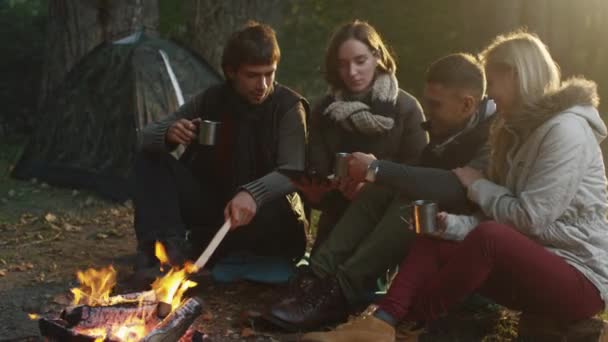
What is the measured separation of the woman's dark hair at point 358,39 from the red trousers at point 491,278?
1320mm

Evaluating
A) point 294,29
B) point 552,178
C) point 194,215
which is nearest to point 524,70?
point 552,178

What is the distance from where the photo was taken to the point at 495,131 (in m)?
3.78

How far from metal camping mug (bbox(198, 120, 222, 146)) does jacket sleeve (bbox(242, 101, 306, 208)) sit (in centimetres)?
31

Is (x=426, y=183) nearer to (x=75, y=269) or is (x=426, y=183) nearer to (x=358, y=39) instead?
(x=358, y=39)

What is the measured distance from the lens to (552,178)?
346 centimetres

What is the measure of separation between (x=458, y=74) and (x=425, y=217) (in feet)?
2.64

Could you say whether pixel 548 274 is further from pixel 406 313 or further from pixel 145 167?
pixel 145 167

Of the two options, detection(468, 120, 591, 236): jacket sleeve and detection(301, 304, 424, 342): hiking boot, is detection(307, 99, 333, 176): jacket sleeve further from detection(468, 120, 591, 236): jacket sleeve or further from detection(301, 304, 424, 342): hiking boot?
detection(468, 120, 591, 236): jacket sleeve

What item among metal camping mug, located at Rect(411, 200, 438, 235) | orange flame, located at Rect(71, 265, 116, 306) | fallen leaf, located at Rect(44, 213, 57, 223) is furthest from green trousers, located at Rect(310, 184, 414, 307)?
fallen leaf, located at Rect(44, 213, 57, 223)

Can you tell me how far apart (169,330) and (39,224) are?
3.46 metres

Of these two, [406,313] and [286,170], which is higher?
[286,170]

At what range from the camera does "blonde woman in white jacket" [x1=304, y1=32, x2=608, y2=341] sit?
3484 millimetres

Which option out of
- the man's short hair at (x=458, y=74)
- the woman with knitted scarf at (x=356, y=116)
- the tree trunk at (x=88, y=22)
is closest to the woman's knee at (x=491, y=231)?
the man's short hair at (x=458, y=74)

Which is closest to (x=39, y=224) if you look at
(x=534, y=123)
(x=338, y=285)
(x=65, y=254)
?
(x=65, y=254)
